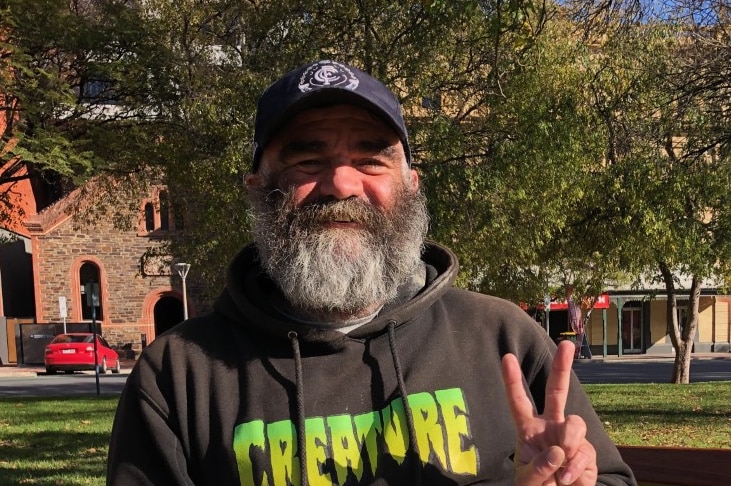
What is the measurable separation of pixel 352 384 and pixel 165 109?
827 cm

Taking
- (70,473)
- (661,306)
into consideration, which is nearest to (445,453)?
(70,473)

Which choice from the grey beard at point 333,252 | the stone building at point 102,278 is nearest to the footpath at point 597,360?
the stone building at point 102,278

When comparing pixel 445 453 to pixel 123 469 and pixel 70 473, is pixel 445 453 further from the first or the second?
pixel 70 473

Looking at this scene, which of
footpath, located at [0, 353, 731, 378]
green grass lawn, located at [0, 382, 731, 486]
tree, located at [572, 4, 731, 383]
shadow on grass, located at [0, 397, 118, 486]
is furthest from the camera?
footpath, located at [0, 353, 731, 378]

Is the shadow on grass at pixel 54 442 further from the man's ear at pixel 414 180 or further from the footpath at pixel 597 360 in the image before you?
the footpath at pixel 597 360

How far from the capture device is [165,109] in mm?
9195

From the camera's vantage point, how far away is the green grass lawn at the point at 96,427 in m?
6.40

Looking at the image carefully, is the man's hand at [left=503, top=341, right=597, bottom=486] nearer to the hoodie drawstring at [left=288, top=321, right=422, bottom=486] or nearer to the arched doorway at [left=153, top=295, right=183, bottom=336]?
the hoodie drawstring at [left=288, top=321, right=422, bottom=486]

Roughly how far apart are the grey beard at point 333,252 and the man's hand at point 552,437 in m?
0.48

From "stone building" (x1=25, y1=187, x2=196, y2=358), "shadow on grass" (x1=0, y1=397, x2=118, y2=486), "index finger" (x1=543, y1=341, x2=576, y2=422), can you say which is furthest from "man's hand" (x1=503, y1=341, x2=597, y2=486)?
"stone building" (x1=25, y1=187, x2=196, y2=358)

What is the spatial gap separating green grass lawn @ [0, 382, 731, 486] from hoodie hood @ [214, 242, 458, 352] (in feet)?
15.3

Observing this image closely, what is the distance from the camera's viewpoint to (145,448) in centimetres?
155

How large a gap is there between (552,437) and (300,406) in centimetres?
57

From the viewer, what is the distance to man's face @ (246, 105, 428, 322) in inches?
69.0
